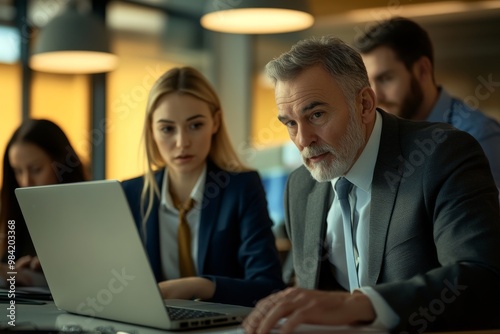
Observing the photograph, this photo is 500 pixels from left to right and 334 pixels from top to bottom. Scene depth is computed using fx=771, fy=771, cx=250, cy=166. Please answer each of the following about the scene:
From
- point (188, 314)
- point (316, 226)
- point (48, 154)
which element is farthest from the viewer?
point (48, 154)

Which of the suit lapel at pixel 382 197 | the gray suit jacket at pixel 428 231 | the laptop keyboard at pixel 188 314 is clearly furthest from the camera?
the suit lapel at pixel 382 197

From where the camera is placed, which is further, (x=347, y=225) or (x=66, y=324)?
(x=347, y=225)

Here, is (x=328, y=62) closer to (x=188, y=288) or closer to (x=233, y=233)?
(x=188, y=288)

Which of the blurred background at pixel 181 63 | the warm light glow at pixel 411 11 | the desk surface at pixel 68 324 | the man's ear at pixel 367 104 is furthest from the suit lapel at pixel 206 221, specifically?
the warm light glow at pixel 411 11

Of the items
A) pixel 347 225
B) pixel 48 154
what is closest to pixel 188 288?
pixel 347 225

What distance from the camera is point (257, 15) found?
3.57 meters

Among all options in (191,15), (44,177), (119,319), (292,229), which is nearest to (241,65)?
(191,15)

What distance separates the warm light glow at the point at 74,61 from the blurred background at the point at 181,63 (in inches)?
48.2

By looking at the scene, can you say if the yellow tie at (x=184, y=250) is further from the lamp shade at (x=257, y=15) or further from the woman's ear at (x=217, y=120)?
the lamp shade at (x=257, y=15)

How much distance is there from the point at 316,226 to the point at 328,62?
51cm

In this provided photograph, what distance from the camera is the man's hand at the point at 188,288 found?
235cm

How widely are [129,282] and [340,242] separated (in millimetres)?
755

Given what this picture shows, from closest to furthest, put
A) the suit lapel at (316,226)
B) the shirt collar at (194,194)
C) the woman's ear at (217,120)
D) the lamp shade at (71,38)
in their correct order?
the suit lapel at (316,226) → the shirt collar at (194,194) → the woman's ear at (217,120) → the lamp shade at (71,38)

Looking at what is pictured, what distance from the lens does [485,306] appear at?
1.73 m
